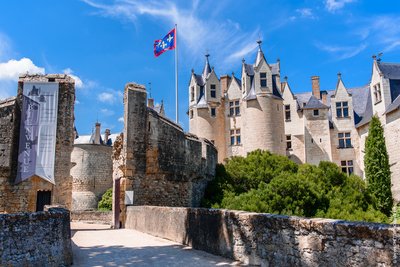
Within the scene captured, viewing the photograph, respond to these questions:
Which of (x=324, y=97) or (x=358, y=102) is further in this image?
(x=324, y=97)

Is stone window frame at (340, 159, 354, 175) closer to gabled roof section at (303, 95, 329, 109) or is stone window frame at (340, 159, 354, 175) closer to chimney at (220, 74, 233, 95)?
gabled roof section at (303, 95, 329, 109)

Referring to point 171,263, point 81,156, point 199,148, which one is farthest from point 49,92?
point 81,156

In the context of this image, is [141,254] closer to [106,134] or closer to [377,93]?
[377,93]

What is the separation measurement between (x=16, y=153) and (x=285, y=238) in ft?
45.8

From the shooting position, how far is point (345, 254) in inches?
169

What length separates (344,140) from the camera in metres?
30.5

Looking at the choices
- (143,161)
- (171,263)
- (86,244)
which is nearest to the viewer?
(171,263)

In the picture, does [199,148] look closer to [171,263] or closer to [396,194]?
[171,263]

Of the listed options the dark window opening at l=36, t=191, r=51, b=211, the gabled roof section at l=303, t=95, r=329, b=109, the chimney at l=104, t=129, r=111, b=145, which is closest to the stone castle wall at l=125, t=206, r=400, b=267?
the dark window opening at l=36, t=191, r=51, b=211

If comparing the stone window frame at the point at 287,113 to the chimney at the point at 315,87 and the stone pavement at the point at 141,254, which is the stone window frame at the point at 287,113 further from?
the stone pavement at the point at 141,254

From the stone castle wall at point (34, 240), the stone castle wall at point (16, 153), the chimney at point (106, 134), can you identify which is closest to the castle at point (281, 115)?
the chimney at point (106, 134)

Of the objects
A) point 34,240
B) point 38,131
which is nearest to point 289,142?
point 38,131

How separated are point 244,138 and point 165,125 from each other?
1584 cm

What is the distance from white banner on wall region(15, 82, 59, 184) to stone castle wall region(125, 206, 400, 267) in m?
9.49
